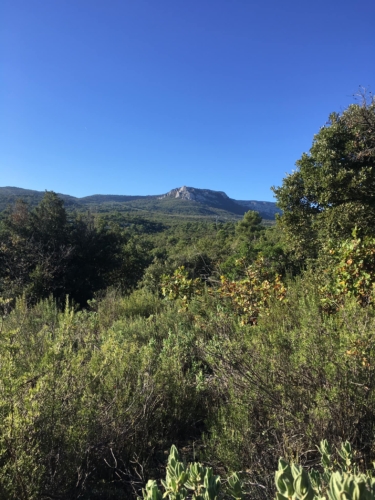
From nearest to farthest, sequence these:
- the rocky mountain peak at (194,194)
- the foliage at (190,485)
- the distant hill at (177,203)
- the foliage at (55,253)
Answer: the foliage at (190,485) < the foliage at (55,253) < the distant hill at (177,203) < the rocky mountain peak at (194,194)

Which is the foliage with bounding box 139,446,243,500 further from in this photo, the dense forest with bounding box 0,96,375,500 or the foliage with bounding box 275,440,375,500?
the foliage with bounding box 275,440,375,500

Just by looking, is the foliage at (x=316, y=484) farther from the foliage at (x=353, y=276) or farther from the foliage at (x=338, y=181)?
the foliage at (x=338, y=181)

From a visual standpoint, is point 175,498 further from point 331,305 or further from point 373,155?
point 373,155

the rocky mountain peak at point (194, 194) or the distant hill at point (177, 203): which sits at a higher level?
the rocky mountain peak at point (194, 194)

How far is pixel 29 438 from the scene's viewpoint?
1.67 m

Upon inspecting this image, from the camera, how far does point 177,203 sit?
11556cm

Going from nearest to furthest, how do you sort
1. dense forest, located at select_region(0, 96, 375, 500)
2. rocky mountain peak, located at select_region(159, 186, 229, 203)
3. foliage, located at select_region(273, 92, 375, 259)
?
dense forest, located at select_region(0, 96, 375, 500)
foliage, located at select_region(273, 92, 375, 259)
rocky mountain peak, located at select_region(159, 186, 229, 203)

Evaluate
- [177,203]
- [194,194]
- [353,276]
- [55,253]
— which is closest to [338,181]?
[353,276]

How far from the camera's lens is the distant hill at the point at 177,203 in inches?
3415

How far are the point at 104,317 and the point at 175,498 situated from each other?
526cm

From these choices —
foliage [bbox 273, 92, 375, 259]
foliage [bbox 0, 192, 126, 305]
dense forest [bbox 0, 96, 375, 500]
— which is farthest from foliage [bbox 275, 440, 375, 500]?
foliage [bbox 0, 192, 126, 305]

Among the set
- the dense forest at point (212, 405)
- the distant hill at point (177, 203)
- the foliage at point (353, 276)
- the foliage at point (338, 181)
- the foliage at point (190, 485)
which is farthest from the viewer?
the distant hill at point (177, 203)

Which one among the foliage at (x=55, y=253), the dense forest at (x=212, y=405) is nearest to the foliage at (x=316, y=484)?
the dense forest at (x=212, y=405)

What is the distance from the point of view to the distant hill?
285ft
